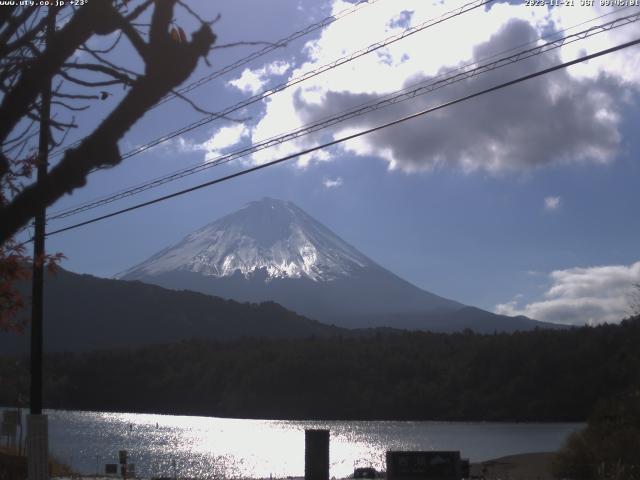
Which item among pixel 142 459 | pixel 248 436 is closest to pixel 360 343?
pixel 248 436

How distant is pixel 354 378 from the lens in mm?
104500

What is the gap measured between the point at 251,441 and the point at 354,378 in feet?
110

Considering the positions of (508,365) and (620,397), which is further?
(508,365)

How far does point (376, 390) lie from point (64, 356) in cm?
3595

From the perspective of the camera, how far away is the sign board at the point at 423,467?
11.2 metres

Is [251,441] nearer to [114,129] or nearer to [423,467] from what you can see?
[423,467]

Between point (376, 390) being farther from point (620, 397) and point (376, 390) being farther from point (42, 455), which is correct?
point (42, 455)

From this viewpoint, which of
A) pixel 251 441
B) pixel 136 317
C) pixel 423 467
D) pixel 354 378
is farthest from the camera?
pixel 136 317

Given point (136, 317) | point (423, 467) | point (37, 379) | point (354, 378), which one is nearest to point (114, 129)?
point (423, 467)

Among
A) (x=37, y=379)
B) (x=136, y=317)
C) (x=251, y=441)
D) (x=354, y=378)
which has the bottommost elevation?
(x=251, y=441)

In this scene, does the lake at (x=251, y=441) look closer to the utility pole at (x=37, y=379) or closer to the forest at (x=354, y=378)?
the forest at (x=354, y=378)

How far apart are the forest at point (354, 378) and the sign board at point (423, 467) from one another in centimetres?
7966

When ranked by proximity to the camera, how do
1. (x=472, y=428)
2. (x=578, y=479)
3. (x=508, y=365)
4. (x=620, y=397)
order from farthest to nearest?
1. (x=508, y=365)
2. (x=472, y=428)
3. (x=620, y=397)
4. (x=578, y=479)

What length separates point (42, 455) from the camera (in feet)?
36.6
